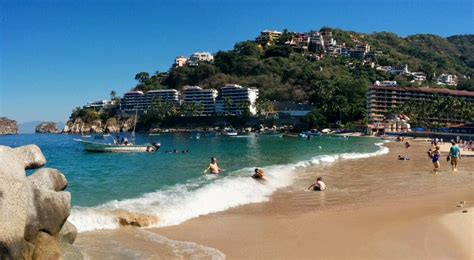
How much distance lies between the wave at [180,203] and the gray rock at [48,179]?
525cm

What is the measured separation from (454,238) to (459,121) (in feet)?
389

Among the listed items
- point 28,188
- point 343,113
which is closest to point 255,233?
point 28,188

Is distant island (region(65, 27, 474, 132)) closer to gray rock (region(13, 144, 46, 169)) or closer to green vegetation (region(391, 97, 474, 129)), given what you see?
green vegetation (region(391, 97, 474, 129))

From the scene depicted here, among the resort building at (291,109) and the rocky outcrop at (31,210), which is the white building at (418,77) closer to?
the resort building at (291,109)

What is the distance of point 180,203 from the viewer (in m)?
15.5

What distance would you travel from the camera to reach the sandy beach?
9391 mm

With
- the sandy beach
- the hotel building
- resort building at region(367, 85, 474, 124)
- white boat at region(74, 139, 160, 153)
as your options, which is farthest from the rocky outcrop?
the hotel building

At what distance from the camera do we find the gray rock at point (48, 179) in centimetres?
654

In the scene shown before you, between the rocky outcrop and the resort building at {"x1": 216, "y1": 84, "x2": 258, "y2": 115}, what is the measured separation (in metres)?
155

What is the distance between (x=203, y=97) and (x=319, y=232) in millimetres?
167243

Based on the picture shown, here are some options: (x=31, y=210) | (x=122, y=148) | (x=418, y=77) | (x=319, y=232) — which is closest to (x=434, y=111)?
(x=418, y=77)

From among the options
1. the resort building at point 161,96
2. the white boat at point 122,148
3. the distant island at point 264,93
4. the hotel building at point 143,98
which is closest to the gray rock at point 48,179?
the white boat at point 122,148

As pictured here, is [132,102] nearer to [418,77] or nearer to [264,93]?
[264,93]

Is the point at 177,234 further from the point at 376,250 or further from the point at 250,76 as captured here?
the point at 250,76
